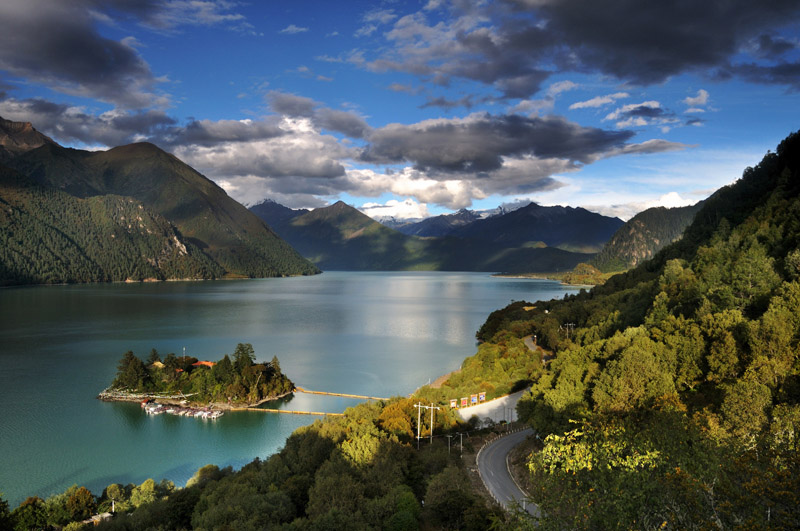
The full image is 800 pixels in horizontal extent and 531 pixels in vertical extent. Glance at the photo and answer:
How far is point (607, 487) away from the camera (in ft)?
42.4

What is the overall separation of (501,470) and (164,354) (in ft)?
170

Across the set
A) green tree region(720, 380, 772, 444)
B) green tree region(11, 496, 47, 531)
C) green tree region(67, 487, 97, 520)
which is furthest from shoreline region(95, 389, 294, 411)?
green tree region(720, 380, 772, 444)

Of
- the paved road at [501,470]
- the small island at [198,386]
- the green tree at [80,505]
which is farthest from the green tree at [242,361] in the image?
the paved road at [501,470]

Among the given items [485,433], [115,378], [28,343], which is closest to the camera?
[485,433]

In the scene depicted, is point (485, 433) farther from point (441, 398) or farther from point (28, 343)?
point (28, 343)

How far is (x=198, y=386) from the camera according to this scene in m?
48.4

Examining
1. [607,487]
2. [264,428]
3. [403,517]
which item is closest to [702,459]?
[607,487]

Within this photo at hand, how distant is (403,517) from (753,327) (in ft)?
69.4

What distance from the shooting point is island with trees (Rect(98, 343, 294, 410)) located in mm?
47188

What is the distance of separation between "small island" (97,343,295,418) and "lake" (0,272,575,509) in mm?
2061

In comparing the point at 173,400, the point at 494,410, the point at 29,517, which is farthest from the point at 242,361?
the point at 29,517

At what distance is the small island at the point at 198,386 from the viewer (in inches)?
1839

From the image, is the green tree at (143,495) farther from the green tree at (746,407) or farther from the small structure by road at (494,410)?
the green tree at (746,407)

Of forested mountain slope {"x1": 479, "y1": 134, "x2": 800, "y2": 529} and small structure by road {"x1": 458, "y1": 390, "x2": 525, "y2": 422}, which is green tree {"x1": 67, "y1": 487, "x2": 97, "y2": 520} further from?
small structure by road {"x1": 458, "y1": 390, "x2": 525, "y2": 422}
